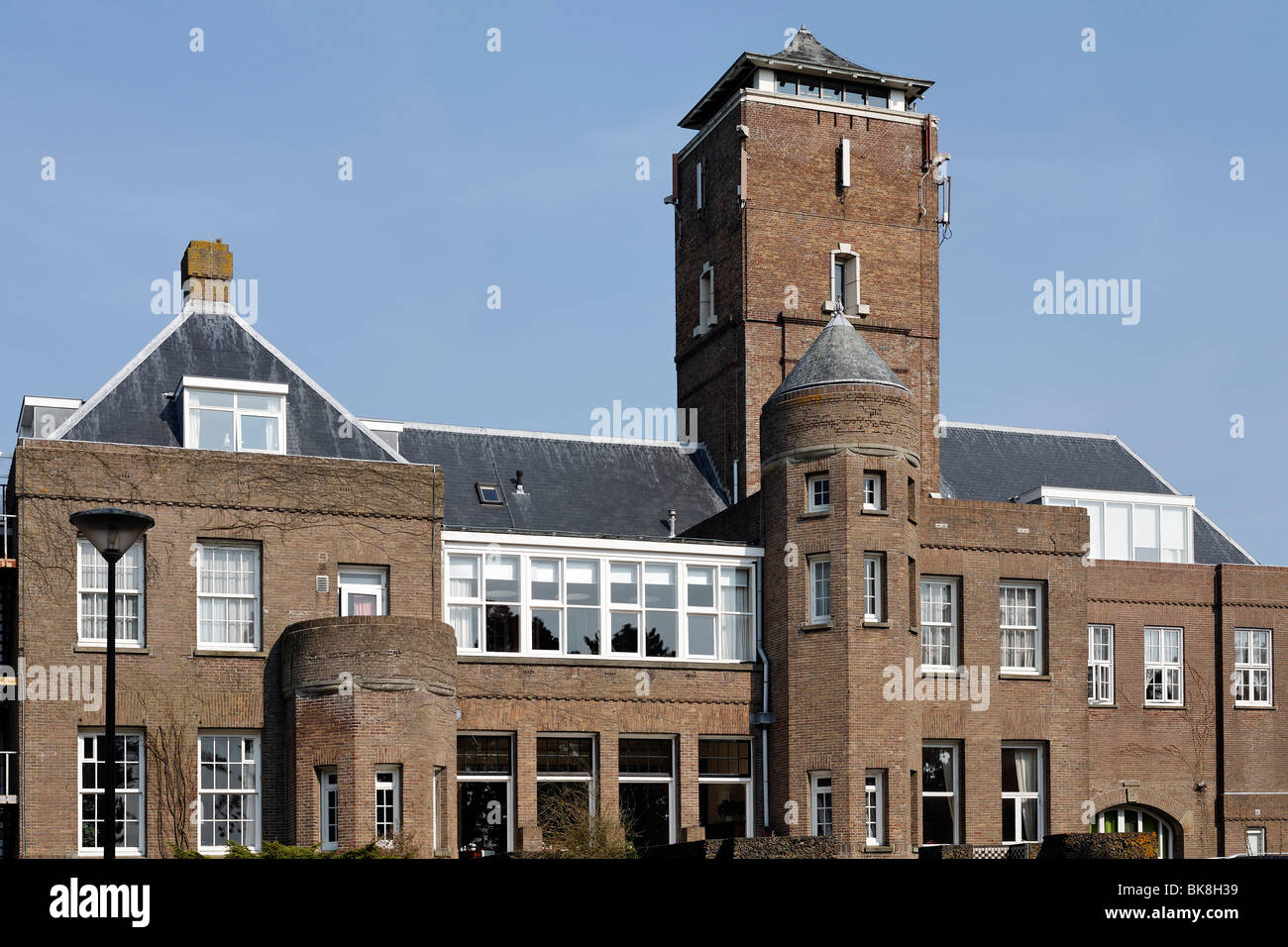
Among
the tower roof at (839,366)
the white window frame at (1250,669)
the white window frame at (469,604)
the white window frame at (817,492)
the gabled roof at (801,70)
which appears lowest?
the white window frame at (1250,669)

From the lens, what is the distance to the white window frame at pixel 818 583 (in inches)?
1319

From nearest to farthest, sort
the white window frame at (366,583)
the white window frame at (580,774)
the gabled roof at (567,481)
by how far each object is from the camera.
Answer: the white window frame at (366,583) → the white window frame at (580,774) → the gabled roof at (567,481)

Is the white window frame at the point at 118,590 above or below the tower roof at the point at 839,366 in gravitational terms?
below

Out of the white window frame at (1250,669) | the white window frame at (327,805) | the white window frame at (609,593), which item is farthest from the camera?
the white window frame at (1250,669)

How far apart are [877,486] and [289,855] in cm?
1427

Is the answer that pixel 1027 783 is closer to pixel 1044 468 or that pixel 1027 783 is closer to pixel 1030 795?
pixel 1030 795

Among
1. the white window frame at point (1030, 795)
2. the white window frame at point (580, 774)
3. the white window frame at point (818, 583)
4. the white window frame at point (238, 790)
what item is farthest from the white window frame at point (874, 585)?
the white window frame at point (238, 790)

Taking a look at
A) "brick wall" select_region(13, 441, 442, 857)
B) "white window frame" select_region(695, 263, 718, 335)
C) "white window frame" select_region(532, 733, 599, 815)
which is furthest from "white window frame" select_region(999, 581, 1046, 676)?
"brick wall" select_region(13, 441, 442, 857)

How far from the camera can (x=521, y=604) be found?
33.2m

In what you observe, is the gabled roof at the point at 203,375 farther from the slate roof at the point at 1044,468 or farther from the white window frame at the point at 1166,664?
the white window frame at the point at 1166,664

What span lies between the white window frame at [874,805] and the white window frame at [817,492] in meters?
5.12

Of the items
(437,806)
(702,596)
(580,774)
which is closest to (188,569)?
(437,806)

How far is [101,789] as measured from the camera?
29531mm
